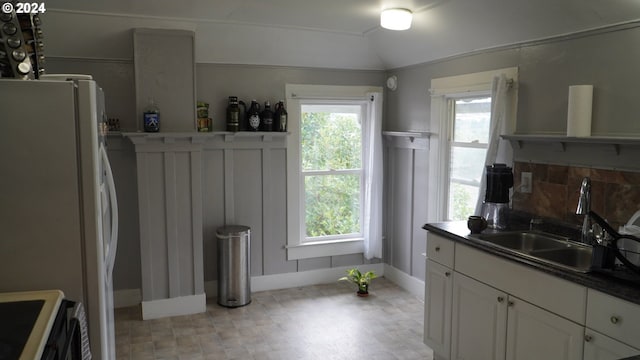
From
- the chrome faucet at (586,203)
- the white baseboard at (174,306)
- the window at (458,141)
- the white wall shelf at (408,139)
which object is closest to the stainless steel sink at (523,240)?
the chrome faucet at (586,203)

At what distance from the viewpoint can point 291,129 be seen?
4.68 m

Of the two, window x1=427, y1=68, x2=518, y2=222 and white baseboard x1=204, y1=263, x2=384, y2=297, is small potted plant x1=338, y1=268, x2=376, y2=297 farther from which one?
window x1=427, y1=68, x2=518, y2=222

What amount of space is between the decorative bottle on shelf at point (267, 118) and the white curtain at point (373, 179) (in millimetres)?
982

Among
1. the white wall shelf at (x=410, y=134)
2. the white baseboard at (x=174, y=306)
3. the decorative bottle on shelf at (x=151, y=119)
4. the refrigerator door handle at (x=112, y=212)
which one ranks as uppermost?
the decorative bottle on shelf at (x=151, y=119)

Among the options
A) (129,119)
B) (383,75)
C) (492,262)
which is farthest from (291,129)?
(492,262)

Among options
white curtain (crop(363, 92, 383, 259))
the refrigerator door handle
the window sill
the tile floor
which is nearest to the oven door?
the refrigerator door handle

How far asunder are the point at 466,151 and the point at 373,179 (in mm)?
1112

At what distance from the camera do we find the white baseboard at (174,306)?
407cm

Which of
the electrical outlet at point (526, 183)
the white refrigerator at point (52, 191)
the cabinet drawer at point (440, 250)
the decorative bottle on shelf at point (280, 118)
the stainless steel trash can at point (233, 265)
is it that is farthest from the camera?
the decorative bottle on shelf at point (280, 118)

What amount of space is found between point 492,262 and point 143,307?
109 inches

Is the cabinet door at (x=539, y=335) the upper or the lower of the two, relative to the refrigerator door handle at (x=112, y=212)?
lower

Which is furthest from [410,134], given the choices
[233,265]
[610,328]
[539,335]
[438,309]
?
[610,328]

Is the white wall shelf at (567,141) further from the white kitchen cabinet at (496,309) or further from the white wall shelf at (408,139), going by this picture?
the white wall shelf at (408,139)

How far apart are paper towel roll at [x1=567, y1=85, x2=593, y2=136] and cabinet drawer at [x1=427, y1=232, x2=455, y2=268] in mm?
926
